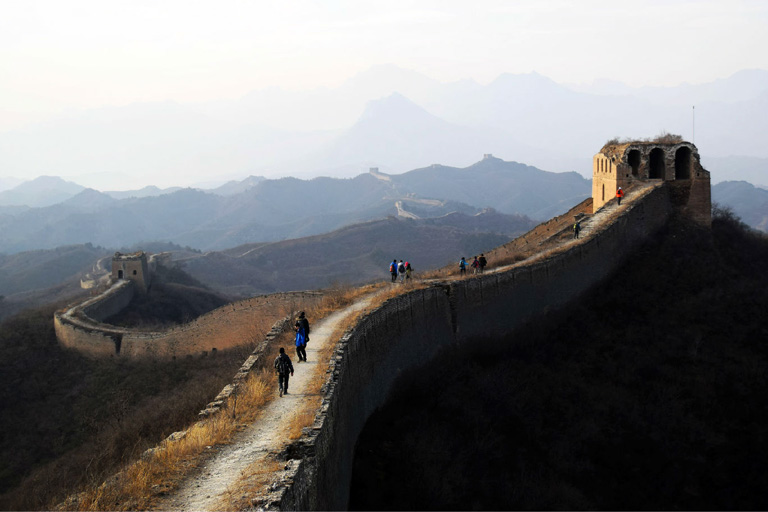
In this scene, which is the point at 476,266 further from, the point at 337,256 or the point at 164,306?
the point at 337,256

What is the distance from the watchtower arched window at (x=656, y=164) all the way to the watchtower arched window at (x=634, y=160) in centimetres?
41

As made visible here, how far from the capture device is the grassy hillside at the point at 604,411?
521 inches

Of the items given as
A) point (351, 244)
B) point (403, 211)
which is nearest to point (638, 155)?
point (351, 244)

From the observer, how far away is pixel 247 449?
323 inches

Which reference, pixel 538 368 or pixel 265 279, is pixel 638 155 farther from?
pixel 265 279

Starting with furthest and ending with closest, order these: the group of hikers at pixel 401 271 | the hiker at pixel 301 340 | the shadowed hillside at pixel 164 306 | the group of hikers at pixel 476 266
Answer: the shadowed hillside at pixel 164 306 < the group of hikers at pixel 476 266 < the group of hikers at pixel 401 271 < the hiker at pixel 301 340

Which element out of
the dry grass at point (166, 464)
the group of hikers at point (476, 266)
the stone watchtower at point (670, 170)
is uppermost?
the stone watchtower at point (670, 170)

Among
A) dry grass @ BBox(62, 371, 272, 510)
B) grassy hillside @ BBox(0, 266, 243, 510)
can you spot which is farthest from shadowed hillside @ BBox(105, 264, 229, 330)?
dry grass @ BBox(62, 371, 272, 510)

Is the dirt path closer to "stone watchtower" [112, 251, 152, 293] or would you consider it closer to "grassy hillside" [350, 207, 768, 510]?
"grassy hillside" [350, 207, 768, 510]

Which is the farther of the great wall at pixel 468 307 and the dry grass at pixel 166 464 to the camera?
the great wall at pixel 468 307

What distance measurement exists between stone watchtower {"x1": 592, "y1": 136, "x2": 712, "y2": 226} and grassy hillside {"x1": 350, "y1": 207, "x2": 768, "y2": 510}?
7.21 feet

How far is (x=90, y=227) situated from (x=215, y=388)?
170227mm

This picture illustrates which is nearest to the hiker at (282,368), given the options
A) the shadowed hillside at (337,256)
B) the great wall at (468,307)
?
the great wall at (468,307)

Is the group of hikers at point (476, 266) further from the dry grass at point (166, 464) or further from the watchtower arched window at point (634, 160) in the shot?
the dry grass at point (166, 464)
